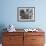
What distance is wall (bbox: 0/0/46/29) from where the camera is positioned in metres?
4.15

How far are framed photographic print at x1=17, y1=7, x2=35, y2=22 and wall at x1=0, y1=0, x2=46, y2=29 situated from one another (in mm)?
99

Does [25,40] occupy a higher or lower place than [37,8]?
lower

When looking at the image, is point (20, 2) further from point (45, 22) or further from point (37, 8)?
point (45, 22)

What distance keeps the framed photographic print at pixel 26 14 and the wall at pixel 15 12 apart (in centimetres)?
10

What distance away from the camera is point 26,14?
4180 mm

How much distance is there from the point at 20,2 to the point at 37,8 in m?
0.59

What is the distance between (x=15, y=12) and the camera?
4168mm

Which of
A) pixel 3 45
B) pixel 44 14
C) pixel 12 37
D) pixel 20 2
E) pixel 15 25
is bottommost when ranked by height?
pixel 3 45

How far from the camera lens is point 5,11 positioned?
13.7 feet

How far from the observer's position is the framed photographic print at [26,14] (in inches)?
164

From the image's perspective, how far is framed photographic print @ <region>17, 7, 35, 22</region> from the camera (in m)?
4.16

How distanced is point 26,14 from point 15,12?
1.21ft

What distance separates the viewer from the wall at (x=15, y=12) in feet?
13.6

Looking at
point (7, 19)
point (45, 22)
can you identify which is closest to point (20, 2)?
point (7, 19)
